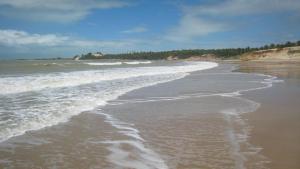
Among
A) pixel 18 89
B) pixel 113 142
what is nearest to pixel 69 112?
pixel 113 142

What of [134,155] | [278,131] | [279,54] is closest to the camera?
[134,155]

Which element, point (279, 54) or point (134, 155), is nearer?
point (134, 155)

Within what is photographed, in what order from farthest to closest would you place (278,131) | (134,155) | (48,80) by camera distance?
(48,80) < (278,131) < (134,155)

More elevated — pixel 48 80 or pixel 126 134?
pixel 48 80

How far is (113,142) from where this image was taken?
21.0 ft

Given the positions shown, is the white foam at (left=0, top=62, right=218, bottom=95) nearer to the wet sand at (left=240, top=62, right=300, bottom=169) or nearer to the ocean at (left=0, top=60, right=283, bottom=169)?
the ocean at (left=0, top=60, right=283, bottom=169)

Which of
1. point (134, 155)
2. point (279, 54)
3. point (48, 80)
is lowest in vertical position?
point (134, 155)

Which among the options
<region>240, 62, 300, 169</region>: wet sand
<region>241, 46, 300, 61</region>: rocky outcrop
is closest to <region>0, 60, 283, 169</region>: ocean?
<region>240, 62, 300, 169</region>: wet sand

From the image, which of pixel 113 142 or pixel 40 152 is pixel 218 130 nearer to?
pixel 113 142

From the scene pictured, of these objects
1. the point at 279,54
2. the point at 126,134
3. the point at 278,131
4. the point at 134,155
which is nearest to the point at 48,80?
the point at 126,134

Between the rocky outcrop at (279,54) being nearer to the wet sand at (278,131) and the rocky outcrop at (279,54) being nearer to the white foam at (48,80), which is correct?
the white foam at (48,80)

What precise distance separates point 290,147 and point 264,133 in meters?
1.09

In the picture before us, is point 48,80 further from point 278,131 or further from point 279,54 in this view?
point 279,54

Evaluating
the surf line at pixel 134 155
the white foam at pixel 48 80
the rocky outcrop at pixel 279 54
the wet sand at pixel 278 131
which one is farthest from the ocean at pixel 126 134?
the rocky outcrop at pixel 279 54
